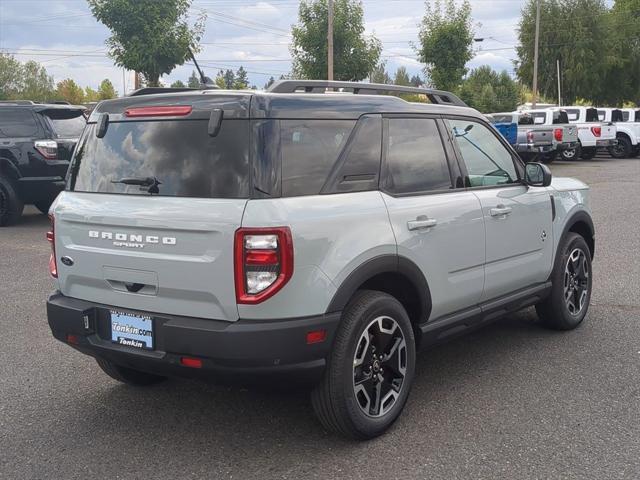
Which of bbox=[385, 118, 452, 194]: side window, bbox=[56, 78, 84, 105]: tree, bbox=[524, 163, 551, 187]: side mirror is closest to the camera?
bbox=[385, 118, 452, 194]: side window

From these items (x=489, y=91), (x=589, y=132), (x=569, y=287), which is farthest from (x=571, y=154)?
(x=489, y=91)

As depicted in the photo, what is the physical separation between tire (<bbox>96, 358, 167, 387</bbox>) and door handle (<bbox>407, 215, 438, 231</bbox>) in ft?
6.01

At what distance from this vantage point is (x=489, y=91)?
168 feet

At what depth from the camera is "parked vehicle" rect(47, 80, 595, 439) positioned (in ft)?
10.5

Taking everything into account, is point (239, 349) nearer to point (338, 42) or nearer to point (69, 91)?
point (338, 42)

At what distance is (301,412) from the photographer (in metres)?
4.03

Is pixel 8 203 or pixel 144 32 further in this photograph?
pixel 144 32

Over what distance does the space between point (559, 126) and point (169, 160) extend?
71.0 ft

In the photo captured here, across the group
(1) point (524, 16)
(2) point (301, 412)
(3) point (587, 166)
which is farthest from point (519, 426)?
(1) point (524, 16)

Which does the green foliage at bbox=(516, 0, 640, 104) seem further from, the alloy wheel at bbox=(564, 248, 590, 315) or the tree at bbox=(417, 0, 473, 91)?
the alloy wheel at bbox=(564, 248, 590, 315)

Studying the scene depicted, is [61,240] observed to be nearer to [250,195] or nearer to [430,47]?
[250,195]

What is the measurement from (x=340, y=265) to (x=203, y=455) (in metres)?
1.19

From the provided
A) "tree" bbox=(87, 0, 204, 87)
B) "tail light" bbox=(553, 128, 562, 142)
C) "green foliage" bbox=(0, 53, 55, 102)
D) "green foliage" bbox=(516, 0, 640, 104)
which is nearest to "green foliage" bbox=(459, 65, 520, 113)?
"green foliage" bbox=(516, 0, 640, 104)

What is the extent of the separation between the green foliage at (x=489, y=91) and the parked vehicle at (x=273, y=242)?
113 feet
